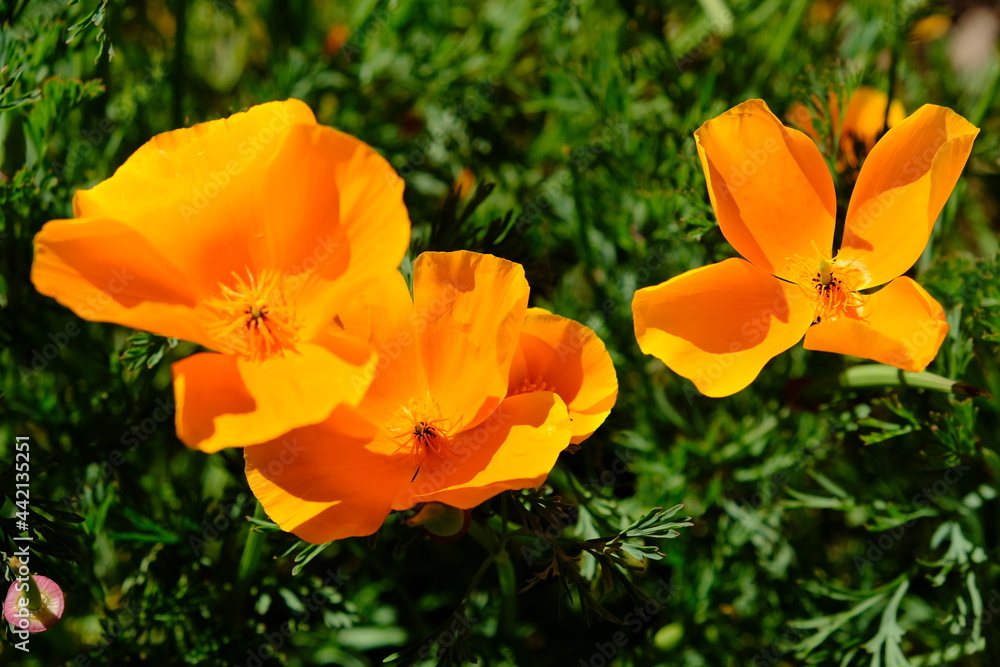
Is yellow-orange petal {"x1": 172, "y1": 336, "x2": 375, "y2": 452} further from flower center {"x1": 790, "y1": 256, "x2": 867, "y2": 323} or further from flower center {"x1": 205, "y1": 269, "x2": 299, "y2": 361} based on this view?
flower center {"x1": 790, "y1": 256, "x2": 867, "y2": 323}

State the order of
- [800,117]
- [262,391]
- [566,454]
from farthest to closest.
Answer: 1. [800,117]
2. [566,454]
3. [262,391]

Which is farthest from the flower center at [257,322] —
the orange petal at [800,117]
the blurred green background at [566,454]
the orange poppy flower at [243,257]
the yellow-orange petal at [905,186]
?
the orange petal at [800,117]

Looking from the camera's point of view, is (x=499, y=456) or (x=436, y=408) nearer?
(x=499, y=456)

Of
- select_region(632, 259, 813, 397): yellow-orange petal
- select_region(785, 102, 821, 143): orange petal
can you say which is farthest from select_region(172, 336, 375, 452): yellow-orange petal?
select_region(785, 102, 821, 143): orange petal

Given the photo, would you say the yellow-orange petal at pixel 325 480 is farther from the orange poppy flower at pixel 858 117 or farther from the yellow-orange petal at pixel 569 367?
the orange poppy flower at pixel 858 117

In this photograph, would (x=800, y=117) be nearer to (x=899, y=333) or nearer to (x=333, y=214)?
(x=899, y=333)

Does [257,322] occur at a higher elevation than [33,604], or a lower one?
higher

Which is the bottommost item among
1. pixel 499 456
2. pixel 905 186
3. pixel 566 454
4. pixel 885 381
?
pixel 566 454

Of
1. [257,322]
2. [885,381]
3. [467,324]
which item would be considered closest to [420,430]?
[467,324]
